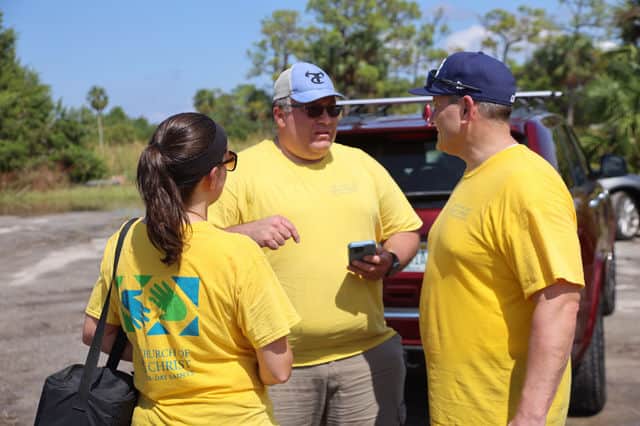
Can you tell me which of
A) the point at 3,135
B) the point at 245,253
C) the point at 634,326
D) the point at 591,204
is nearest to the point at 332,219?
the point at 245,253

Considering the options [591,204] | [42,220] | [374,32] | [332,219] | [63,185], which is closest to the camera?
[332,219]

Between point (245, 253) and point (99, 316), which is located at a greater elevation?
point (245, 253)

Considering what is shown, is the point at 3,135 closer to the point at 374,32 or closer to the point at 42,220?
the point at 42,220

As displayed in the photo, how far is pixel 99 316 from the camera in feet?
7.99

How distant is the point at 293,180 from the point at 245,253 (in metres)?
1.02

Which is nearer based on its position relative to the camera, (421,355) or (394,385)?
(394,385)

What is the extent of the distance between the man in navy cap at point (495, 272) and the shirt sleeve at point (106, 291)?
95 cm

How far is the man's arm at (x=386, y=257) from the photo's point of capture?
118 inches

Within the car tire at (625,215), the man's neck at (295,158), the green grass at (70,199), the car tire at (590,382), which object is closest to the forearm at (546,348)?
the man's neck at (295,158)

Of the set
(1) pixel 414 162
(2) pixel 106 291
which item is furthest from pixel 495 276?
(1) pixel 414 162

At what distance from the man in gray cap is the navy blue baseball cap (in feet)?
2.56

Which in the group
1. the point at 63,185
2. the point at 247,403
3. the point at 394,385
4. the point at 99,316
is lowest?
the point at 63,185

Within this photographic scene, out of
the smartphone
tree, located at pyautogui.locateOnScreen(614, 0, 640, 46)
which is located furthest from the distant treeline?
the smartphone

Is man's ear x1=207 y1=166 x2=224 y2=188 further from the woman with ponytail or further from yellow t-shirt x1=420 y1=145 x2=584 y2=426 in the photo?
yellow t-shirt x1=420 y1=145 x2=584 y2=426
